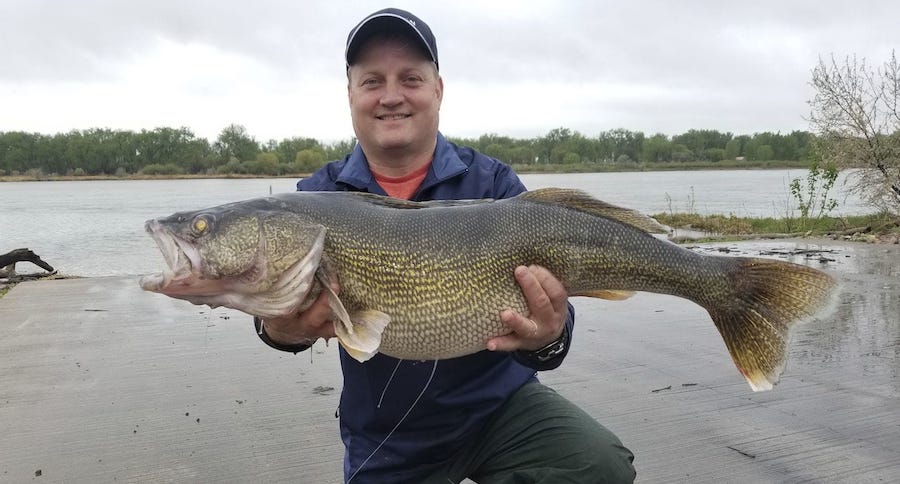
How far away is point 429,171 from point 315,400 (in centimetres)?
234

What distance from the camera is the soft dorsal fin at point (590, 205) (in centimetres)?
308

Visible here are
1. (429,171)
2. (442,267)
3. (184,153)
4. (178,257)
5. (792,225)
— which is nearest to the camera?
(178,257)

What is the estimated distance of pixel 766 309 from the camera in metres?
2.97

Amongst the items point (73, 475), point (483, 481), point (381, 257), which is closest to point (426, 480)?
point (483, 481)

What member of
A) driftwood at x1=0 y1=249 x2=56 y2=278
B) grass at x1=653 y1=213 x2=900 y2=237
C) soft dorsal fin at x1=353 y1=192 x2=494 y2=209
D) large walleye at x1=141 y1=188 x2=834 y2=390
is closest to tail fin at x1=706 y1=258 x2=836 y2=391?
large walleye at x1=141 y1=188 x2=834 y2=390

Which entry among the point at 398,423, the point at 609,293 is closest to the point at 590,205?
the point at 609,293

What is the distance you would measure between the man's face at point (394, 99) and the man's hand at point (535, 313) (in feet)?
3.81

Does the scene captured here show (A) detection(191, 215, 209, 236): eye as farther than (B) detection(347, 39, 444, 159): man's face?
No

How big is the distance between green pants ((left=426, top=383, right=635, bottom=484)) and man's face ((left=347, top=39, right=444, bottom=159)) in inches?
59.7

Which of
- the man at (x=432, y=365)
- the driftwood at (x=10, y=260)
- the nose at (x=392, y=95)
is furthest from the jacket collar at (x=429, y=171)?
the driftwood at (x=10, y=260)

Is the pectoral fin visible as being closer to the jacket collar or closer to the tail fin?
the jacket collar

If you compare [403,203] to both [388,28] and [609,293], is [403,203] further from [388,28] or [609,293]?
[388,28]

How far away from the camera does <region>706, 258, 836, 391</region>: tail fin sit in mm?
2910

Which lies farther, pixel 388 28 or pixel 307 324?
pixel 388 28
